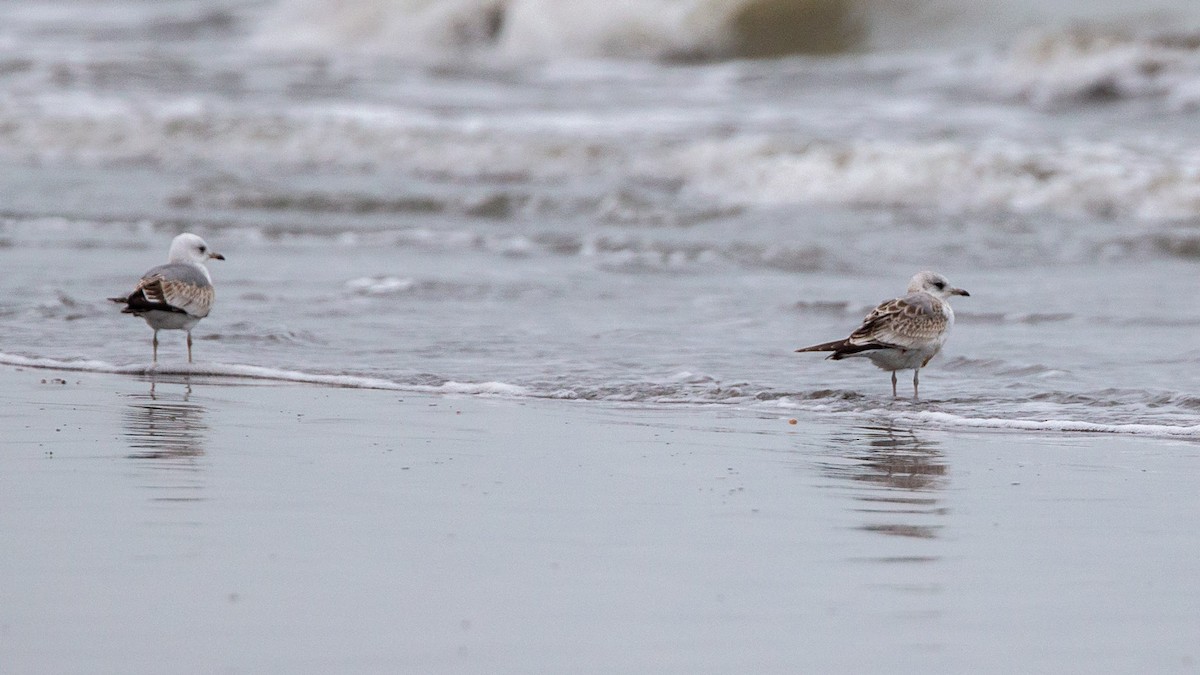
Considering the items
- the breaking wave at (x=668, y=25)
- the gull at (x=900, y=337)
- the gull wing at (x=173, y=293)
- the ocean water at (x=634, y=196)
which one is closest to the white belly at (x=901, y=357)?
the gull at (x=900, y=337)

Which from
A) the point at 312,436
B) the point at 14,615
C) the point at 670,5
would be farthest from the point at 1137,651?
the point at 670,5

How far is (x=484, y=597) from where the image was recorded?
3.61 metres

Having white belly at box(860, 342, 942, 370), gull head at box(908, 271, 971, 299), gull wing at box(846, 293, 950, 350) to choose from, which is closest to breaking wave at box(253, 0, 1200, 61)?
gull head at box(908, 271, 971, 299)

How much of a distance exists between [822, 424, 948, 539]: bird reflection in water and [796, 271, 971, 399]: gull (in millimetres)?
578

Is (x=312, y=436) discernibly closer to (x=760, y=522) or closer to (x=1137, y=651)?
(x=760, y=522)

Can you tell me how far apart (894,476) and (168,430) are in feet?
7.68

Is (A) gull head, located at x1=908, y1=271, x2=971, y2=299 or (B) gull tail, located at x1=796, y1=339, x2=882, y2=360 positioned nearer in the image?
(B) gull tail, located at x1=796, y1=339, x2=882, y2=360

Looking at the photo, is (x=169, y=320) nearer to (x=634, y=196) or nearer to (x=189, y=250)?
(x=189, y=250)

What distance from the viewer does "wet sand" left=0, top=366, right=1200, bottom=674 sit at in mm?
3275

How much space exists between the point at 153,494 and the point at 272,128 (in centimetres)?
1475

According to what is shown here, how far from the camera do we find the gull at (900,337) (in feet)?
23.0

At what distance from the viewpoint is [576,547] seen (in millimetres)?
4078

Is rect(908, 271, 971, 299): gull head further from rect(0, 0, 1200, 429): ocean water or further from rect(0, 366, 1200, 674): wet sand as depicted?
rect(0, 366, 1200, 674): wet sand

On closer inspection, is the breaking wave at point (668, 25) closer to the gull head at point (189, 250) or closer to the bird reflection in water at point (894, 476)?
the gull head at point (189, 250)
